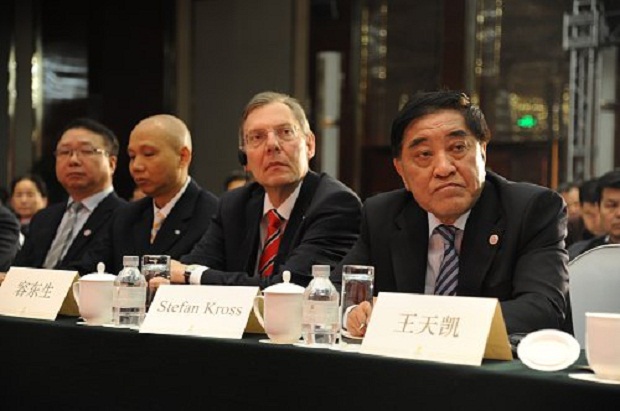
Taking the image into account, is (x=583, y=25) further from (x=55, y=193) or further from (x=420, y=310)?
(x=420, y=310)

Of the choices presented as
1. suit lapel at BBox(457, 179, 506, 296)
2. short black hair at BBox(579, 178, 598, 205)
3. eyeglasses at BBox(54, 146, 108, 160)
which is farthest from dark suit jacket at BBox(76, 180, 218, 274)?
short black hair at BBox(579, 178, 598, 205)

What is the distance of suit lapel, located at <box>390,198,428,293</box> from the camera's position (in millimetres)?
2404

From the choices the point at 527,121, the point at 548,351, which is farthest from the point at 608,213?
the point at 548,351

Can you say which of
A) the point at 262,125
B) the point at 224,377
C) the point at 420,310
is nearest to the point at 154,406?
the point at 224,377

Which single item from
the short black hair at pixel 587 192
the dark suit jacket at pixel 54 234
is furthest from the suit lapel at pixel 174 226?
the short black hair at pixel 587 192

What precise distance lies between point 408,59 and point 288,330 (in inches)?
244

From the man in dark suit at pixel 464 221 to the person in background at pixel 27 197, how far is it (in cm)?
551

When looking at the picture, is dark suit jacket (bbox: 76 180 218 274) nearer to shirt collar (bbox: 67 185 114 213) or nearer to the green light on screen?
shirt collar (bbox: 67 185 114 213)

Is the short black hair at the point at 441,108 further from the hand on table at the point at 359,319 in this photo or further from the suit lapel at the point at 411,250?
the hand on table at the point at 359,319

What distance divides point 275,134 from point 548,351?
5.21ft

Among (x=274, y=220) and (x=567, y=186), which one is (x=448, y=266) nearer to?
(x=274, y=220)

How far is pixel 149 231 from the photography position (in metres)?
3.64

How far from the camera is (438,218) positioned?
2.43m

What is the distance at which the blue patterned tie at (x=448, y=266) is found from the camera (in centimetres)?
237
